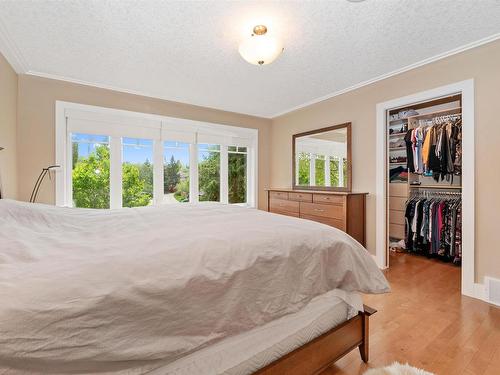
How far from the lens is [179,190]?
4.10 m

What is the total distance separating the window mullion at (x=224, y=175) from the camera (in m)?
4.54

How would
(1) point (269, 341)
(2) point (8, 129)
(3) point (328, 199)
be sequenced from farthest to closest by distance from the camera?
(3) point (328, 199), (2) point (8, 129), (1) point (269, 341)

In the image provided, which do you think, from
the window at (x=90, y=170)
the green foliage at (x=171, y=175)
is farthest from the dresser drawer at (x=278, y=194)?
the window at (x=90, y=170)

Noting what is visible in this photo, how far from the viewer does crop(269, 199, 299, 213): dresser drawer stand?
384 centimetres

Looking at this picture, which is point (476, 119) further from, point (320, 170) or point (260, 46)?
point (260, 46)

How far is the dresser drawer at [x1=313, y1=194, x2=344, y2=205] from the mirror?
1.30 feet

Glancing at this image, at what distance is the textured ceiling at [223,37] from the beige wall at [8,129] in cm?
18

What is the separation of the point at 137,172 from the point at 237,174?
176cm

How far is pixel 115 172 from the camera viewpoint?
11.6ft

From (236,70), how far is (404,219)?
3.39 meters

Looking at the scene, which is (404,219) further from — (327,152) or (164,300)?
(164,300)

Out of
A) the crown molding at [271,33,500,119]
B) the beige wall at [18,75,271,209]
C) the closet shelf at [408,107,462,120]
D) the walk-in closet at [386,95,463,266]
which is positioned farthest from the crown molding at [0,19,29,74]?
the closet shelf at [408,107,462,120]

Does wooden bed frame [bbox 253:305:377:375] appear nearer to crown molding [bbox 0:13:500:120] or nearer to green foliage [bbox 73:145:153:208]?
crown molding [bbox 0:13:500:120]

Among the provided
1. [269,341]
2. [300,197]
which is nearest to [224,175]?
[300,197]
